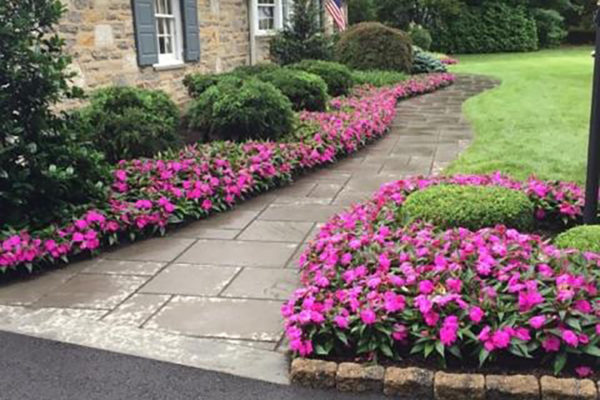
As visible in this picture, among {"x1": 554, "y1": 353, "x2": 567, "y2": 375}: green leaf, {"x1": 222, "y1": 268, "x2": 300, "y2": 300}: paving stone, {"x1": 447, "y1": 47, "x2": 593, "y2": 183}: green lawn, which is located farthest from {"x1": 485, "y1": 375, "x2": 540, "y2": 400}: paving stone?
{"x1": 447, "y1": 47, "x2": 593, "y2": 183}: green lawn

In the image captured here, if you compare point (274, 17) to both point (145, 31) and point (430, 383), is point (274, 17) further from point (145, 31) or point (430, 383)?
point (430, 383)

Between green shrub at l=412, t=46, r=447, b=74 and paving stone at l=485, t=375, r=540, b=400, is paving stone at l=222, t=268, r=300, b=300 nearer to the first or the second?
paving stone at l=485, t=375, r=540, b=400

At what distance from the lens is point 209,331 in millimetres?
3311

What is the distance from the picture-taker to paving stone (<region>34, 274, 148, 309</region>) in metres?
3.69

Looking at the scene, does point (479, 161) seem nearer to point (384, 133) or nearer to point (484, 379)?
point (384, 133)

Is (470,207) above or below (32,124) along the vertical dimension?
below

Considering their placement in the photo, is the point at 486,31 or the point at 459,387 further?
the point at 486,31

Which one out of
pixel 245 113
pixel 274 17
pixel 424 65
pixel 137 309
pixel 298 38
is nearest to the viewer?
pixel 137 309

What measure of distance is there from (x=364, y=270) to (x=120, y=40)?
5.99m

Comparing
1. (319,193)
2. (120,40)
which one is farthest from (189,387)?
(120,40)

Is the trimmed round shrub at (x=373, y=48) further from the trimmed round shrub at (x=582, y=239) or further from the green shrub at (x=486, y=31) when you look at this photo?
the green shrub at (x=486, y=31)

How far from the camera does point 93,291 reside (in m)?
3.87

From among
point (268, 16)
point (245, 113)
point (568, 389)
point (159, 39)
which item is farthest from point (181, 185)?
point (268, 16)

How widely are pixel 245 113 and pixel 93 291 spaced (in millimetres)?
3788
